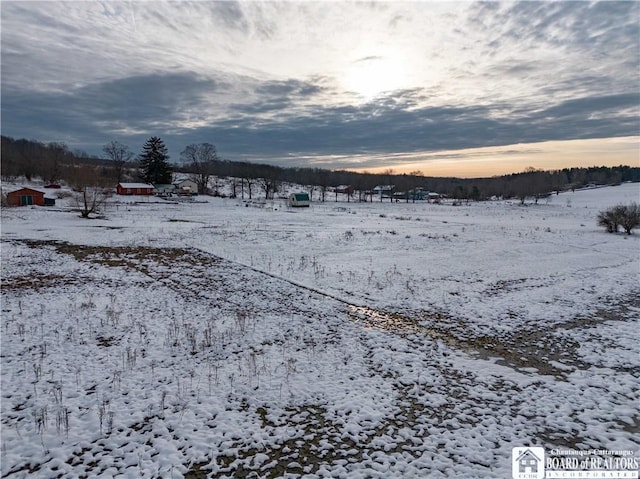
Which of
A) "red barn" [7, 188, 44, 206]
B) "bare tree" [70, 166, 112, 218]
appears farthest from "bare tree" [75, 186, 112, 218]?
"red barn" [7, 188, 44, 206]

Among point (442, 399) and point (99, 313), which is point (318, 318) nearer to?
point (442, 399)

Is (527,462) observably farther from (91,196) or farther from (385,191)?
(385,191)

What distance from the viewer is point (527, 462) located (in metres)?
5.63

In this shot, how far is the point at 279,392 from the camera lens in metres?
7.46

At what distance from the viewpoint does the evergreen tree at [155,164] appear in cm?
8962

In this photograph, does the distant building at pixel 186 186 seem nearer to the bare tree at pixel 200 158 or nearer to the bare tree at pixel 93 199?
the bare tree at pixel 200 158

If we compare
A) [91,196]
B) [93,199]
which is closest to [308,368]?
[93,199]

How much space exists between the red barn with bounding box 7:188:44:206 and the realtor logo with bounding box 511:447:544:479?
63138 mm

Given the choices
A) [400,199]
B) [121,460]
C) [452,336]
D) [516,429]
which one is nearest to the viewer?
[121,460]

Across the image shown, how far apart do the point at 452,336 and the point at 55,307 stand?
41.3 feet

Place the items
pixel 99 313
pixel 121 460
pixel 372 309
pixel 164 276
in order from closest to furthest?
pixel 121 460, pixel 99 313, pixel 372 309, pixel 164 276

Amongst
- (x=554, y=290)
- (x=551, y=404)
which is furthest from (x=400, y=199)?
(x=551, y=404)

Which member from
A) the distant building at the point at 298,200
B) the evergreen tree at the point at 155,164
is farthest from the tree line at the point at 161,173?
the distant building at the point at 298,200

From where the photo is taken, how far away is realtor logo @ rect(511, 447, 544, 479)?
5.41m
